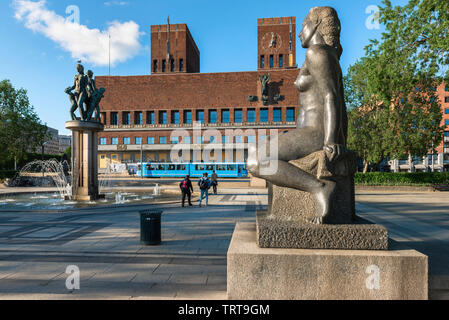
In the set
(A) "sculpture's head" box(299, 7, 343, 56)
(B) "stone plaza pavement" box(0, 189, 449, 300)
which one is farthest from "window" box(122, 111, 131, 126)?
(A) "sculpture's head" box(299, 7, 343, 56)

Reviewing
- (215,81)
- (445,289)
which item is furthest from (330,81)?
(215,81)

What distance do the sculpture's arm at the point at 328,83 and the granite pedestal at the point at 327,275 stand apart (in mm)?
1375

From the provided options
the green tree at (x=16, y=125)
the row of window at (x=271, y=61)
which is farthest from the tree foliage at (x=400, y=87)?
the green tree at (x=16, y=125)

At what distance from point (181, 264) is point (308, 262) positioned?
9.75ft

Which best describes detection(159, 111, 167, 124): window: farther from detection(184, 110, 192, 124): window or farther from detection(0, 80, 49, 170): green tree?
detection(0, 80, 49, 170): green tree

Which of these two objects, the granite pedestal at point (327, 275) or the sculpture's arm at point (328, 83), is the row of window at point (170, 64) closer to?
the sculpture's arm at point (328, 83)

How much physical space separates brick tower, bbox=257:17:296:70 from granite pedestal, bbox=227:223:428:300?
6500 centimetres

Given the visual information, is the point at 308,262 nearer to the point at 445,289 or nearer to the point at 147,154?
the point at 445,289

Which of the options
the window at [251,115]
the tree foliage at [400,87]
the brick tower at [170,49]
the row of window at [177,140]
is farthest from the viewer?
the brick tower at [170,49]

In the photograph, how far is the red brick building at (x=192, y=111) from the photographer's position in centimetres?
5594

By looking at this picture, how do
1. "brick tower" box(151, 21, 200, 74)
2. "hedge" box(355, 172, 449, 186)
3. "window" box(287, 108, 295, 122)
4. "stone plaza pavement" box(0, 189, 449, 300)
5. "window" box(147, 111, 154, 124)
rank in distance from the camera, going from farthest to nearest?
1. "brick tower" box(151, 21, 200, 74)
2. "window" box(147, 111, 154, 124)
3. "window" box(287, 108, 295, 122)
4. "hedge" box(355, 172, 449, 186)
5. "stone plaza pavement" box(0, 189, 449, 300)

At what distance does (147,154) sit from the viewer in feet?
192

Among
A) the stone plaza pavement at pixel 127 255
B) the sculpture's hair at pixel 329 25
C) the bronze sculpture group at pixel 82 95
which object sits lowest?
the stone plaza pavement at pixel 127 255

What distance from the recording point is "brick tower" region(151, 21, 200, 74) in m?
64.6
